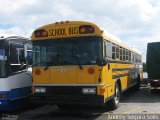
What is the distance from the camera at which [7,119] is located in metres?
11.4

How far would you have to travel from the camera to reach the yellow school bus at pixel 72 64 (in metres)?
10.7

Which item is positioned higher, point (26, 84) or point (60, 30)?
point (60, 30)

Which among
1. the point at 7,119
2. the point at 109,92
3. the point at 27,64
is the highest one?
the point at 27,64

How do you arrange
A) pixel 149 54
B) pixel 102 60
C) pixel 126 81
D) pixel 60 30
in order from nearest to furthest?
pixel 102 60
pixel 60 30
pixel 126 81
pixel 149 54

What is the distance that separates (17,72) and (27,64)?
2.38ft

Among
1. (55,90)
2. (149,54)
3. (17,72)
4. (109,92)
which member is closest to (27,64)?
(17,72)

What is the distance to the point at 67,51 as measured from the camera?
434 inches

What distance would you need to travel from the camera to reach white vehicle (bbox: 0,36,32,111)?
38.3ft

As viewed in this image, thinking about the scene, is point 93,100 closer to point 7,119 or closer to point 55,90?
point 55,90

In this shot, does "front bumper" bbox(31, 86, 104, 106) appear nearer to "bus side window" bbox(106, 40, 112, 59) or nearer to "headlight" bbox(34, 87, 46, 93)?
"headlight" bbox(34, 87, 46, 93)

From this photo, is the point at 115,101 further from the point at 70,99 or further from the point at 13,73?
the point at 13,73

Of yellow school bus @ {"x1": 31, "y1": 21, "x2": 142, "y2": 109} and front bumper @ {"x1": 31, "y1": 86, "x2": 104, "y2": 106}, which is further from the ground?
yellow school bus @ {"x1": 31, "y1": 21, "x2": 142, "y2": 109}

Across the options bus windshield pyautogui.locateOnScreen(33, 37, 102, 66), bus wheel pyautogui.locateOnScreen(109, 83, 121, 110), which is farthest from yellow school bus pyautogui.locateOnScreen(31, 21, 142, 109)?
bus wheel pyautogui.locateOnScreen(109, 83, 121, 110)

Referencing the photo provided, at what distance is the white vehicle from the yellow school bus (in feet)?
3.03
